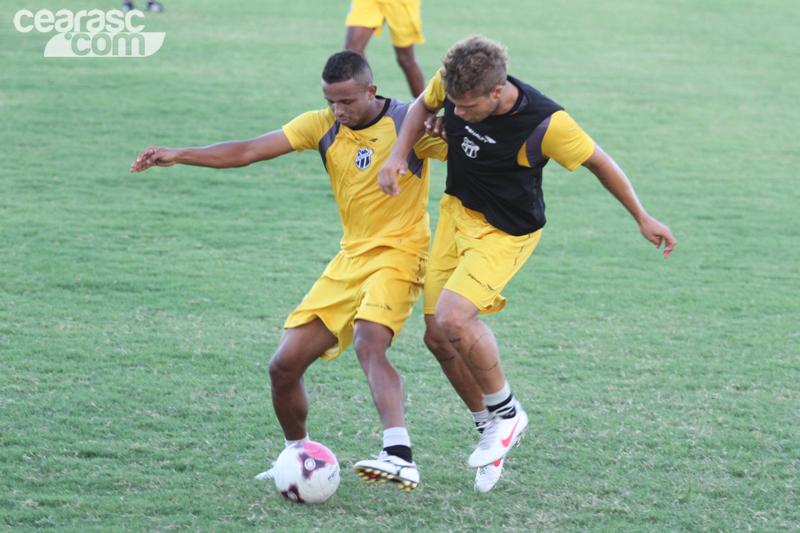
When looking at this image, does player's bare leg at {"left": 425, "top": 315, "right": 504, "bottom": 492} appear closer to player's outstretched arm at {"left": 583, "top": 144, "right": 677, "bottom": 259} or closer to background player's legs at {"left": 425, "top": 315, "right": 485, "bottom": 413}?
background player's legs at {"left": 425, "top": 315, "right": 485, "bottom": 413}

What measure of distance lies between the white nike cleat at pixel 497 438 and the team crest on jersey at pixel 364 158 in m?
1.30

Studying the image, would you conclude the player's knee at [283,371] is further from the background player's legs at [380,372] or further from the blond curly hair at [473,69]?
the blond curly hair at [473,69]

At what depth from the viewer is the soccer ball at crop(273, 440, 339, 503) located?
12.6 feet

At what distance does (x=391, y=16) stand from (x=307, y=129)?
18.4 ft

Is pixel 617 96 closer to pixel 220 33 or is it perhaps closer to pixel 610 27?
pixel 610 27

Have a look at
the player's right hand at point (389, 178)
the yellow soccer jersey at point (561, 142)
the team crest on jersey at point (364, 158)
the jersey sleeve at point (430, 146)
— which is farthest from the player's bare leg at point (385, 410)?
the yellow soccer jersey at point (561, 142)

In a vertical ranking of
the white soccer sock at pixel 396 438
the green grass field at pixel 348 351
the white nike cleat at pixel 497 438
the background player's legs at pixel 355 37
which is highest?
the background player's legs at pixel 355 37

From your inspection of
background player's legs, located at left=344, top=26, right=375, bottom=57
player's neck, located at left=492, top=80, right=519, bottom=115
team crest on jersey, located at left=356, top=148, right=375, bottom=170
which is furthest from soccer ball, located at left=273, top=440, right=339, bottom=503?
background player's legs, located at left=344, top=26, right=375, bottom=57

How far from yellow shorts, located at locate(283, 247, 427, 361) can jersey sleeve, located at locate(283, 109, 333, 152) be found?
599 mm

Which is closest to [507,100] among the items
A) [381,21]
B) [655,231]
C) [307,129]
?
[655,231]

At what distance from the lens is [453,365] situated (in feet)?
13.9

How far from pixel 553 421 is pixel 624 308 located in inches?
77.9

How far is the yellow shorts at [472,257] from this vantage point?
13.1ft

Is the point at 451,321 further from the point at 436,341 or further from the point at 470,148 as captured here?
the point at 470,148
